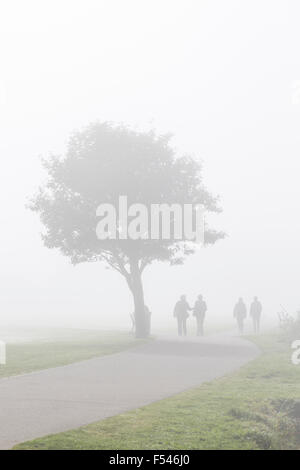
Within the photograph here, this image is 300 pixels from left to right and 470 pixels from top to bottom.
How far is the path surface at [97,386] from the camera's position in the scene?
30.5 ft

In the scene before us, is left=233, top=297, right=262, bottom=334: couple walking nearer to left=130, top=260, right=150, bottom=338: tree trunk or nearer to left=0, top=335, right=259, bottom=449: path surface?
left=130, top=260, right=150, bottom=338: tree trunk

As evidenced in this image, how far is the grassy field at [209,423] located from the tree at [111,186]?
1642cm

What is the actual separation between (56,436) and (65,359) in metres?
11.7

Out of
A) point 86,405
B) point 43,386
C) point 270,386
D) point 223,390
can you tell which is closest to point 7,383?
point 43,386

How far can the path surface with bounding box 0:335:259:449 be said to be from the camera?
929cm

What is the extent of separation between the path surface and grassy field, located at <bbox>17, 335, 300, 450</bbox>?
0.57m

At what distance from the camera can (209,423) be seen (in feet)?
31.7

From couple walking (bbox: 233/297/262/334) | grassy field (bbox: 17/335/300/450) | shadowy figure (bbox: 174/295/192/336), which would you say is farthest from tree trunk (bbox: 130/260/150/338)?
grassy field (bbox: 17/335/300/450)

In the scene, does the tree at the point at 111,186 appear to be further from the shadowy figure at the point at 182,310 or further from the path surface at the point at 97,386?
the path surface at the point at 97,386

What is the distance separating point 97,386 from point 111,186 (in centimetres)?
1784

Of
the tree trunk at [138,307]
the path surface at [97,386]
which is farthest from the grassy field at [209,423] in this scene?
the tree trunk at [138,307]

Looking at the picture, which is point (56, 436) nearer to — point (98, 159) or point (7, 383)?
point (7, 383)

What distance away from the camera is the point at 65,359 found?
1956cm

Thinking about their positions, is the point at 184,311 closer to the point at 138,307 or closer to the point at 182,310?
the point at 182,310
